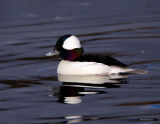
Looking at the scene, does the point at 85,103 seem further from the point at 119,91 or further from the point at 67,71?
the point at 67,71

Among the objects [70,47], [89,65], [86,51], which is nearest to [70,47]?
[70,47]

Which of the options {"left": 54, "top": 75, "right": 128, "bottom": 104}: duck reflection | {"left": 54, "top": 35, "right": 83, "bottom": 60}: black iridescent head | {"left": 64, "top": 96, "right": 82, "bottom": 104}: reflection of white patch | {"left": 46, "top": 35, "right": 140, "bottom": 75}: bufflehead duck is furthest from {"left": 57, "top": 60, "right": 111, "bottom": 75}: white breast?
{"left": 64, "top": 96, "right": 82, "bottom": 104}: reflection of white patch

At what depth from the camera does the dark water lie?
739 centimetres

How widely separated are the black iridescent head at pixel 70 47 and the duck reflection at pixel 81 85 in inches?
20.6

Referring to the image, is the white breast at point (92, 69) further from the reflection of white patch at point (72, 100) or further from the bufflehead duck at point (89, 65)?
the reflection of white patch at point (72, 100)

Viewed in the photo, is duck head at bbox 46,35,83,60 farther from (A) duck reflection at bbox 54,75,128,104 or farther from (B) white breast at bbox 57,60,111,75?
(A) duck reflection at bbox 54,75,128,104

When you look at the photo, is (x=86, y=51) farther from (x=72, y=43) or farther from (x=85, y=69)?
(x=85, y=69)

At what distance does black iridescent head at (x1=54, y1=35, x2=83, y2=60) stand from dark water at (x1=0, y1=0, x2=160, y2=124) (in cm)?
51

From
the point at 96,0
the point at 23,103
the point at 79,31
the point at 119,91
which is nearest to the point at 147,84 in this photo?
the point at 119,91

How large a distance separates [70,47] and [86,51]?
2352 mm

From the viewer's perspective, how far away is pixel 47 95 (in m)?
8.54


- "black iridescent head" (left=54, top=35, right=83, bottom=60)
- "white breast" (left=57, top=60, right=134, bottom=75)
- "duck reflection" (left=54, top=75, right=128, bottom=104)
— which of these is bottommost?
"duck reflection" (left=54, top=75, right=128, bottom=104)

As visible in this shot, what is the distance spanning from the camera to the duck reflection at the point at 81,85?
329 inches

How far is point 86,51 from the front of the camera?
12648mm
